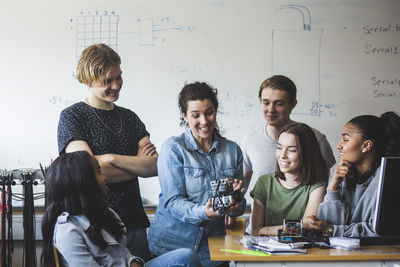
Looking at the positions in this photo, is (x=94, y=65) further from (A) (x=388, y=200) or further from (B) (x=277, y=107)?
(A) (x=388, y=200)

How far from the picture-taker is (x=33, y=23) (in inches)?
138

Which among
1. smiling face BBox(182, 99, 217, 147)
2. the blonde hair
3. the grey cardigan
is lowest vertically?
the grey cardigan

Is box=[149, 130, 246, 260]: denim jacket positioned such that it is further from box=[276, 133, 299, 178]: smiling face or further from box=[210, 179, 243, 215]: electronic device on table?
box=[276, 133, 299, 178]: smiling face

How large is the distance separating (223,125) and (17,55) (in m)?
1.62

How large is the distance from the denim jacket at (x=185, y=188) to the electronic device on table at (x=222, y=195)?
0.15 meters

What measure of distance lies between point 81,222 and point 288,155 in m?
1.07

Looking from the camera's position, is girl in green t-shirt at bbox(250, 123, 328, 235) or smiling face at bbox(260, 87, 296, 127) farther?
smiling face at bbox(260, 87, 296, 127)

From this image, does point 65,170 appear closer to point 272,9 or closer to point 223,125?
point 223,125

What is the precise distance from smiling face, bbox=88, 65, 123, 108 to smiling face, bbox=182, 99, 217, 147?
15.0 inches

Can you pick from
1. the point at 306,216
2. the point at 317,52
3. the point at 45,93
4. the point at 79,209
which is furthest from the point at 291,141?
the point at 45,93

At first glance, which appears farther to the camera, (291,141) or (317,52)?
(317,52)

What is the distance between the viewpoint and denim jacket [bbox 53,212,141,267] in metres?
1.87

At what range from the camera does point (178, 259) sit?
81.2 inches

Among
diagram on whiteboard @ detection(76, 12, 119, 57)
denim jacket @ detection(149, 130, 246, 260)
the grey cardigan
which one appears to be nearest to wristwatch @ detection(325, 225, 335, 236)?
the grey cardigan
